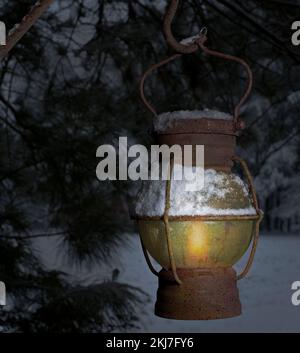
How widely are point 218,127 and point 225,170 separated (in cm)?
7

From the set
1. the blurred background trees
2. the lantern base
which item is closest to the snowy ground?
the blurred background trees

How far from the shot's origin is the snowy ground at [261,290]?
185 inches

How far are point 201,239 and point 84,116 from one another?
1.61 meters

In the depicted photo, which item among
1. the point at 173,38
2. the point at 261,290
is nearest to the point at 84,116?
the point at 173,38

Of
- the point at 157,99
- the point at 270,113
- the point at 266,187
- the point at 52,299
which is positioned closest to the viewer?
the point at 52,299

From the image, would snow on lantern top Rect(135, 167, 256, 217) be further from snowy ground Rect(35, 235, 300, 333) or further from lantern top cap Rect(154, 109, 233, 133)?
snowy ground Rect(35, 235, 300, 333)

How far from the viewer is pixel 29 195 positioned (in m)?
2.64

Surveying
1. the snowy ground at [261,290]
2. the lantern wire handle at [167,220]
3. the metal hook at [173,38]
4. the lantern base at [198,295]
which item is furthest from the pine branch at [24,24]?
the snowy ground at [261,290]

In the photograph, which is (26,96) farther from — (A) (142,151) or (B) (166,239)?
(B) (166,239)

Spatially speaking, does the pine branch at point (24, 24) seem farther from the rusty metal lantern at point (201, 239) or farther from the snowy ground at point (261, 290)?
the snowy ground at point (261, 290)

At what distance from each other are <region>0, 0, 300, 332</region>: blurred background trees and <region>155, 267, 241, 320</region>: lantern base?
140 cm

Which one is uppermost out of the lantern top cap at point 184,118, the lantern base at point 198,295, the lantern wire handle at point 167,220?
the lantern top cap at point 184,118

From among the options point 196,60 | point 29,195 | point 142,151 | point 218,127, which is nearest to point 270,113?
point 196,60

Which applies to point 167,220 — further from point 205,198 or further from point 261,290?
point 261,290
